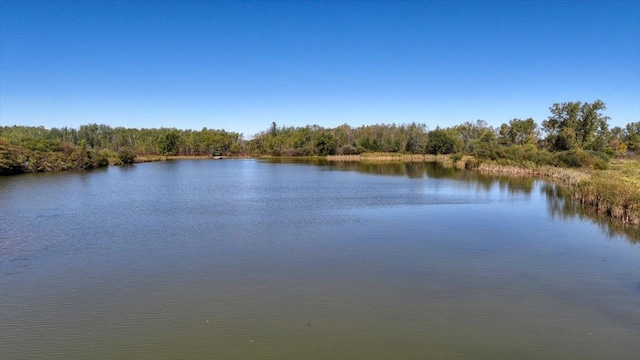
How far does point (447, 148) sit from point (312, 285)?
7747 centimetres

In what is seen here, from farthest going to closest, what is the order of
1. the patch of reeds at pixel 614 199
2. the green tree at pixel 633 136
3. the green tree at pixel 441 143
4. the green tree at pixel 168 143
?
1. the green tree at pixel 168 143
2. the green tree at pixel 441 143
3. the green tree at pixel 633 136
4. the patch of reeds at pixel 614 199

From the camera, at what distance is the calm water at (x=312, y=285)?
7.05 metres

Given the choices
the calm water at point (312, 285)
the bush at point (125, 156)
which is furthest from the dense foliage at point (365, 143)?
the calm water at point (312, 285)

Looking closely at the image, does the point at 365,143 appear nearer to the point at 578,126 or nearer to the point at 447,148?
the point at 447,148

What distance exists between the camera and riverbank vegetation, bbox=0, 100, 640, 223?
30.3 m

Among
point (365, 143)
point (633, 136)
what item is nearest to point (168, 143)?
point (365, 143)

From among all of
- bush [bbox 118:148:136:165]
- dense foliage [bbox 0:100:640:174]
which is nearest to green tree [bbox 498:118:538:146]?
dense foliage [bbox 0:100:640:174]

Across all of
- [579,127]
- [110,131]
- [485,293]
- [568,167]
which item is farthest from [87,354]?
[110,131]

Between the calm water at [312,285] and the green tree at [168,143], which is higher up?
the green tree at [168,143]

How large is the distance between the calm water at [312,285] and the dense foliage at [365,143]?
1108 inches

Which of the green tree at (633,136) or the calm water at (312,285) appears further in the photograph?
the green tree at (633,136)

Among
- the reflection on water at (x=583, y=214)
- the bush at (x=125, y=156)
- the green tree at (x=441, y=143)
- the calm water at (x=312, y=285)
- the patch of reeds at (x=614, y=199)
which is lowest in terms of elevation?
the calm water at (x=312, y=285)

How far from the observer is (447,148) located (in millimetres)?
82500

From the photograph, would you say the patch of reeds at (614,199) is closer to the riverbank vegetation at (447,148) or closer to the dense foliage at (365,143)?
the riverbank vegetation at (447,148)
